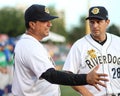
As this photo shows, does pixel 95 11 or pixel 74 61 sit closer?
pixel 74 61

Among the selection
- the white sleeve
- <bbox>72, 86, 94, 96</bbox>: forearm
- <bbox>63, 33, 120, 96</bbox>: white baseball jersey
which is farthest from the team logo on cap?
A: <bbox>72, 86, 94, 96</bbox>: forearm

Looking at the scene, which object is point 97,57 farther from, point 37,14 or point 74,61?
point 37,14

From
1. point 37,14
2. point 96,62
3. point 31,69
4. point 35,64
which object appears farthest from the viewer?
point 96,62

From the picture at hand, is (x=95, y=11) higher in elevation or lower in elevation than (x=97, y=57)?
higher

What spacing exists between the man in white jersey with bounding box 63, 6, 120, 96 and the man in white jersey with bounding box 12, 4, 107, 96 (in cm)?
123

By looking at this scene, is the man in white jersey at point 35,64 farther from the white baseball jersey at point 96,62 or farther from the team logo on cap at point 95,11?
the team logo on cap at point 95,11

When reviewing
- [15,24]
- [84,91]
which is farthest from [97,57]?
[15,24]

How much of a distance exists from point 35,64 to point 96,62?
5.86ft

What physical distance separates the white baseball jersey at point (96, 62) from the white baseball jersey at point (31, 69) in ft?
4.01

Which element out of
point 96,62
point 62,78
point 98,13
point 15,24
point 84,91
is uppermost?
point 98,13

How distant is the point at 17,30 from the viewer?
69188 millimetres

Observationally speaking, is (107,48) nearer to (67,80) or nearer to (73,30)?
(67,80)

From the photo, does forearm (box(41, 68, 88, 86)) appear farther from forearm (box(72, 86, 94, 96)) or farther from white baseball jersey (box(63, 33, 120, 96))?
white baseball jersey (box(63, 33, 120, 96))

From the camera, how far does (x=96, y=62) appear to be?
6.58 metres
